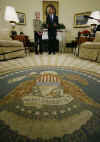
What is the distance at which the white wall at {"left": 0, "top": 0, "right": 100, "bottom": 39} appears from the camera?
371 cm

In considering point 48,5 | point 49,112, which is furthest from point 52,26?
point 49,112

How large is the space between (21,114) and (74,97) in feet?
1.55

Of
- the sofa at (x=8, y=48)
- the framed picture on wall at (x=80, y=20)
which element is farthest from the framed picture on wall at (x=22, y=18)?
the framed picture on wall at (x=80, y=20)

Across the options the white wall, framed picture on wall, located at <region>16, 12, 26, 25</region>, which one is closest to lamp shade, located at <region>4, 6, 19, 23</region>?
the white wall

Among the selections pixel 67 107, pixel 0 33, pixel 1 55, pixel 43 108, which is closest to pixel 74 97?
pixel 67 107

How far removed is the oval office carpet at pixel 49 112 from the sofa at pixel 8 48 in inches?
55.6

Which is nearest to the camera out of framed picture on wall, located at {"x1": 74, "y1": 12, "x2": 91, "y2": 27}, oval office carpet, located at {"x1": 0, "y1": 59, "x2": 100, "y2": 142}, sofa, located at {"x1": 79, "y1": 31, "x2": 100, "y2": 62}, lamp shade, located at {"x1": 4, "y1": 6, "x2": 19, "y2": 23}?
oval office carpet, located at {"x1": 0, "y1": 59, "x2": 100, "y2": 142}

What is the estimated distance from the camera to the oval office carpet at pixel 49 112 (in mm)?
544

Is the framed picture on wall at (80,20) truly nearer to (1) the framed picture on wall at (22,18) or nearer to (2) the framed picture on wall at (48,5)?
(2) the framed picture on wall at (48,5)

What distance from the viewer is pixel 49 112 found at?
713 millimetres

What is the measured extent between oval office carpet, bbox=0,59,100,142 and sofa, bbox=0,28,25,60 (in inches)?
55.6

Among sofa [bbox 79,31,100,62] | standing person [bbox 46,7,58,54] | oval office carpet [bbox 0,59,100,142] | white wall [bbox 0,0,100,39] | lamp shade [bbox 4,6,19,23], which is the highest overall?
white wall [bbox 0,0,100,39]

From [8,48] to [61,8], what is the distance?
2.97 metres

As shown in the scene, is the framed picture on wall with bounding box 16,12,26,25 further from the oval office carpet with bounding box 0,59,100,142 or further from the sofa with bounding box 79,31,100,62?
the oval office carpet with bounding box 0,59,100,142
